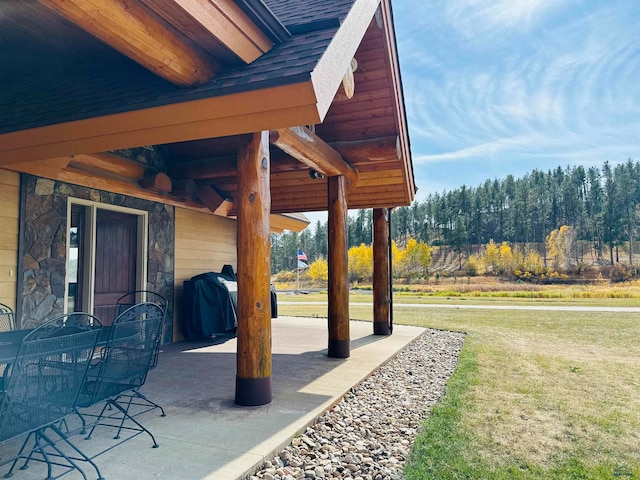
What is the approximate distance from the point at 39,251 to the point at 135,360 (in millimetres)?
2635

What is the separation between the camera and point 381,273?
26.1ft

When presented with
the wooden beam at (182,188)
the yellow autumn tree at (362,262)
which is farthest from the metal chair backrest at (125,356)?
the yellow autumn tree at (362,262)

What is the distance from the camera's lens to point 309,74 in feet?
8.08

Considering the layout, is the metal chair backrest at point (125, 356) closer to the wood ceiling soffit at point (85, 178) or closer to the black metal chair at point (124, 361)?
the black metal chair at point (124, 361)

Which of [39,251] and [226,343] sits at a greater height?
[39,251]

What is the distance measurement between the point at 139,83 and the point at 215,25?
33.7 inches

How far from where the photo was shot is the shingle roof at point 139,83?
2.67 metres

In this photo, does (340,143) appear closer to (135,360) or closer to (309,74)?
(309,74)

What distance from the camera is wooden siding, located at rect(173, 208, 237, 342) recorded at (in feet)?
22.3

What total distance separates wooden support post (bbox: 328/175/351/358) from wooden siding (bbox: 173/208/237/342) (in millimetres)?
2730

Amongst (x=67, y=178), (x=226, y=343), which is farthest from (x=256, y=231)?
(x=226, y=343)

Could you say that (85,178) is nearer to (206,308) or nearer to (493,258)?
(206,308)

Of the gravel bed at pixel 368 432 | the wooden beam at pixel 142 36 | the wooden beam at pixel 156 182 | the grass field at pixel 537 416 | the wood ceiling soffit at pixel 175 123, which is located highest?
the wooden beam at pixel 142 36

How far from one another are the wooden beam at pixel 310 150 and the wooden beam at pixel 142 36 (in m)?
1.14
